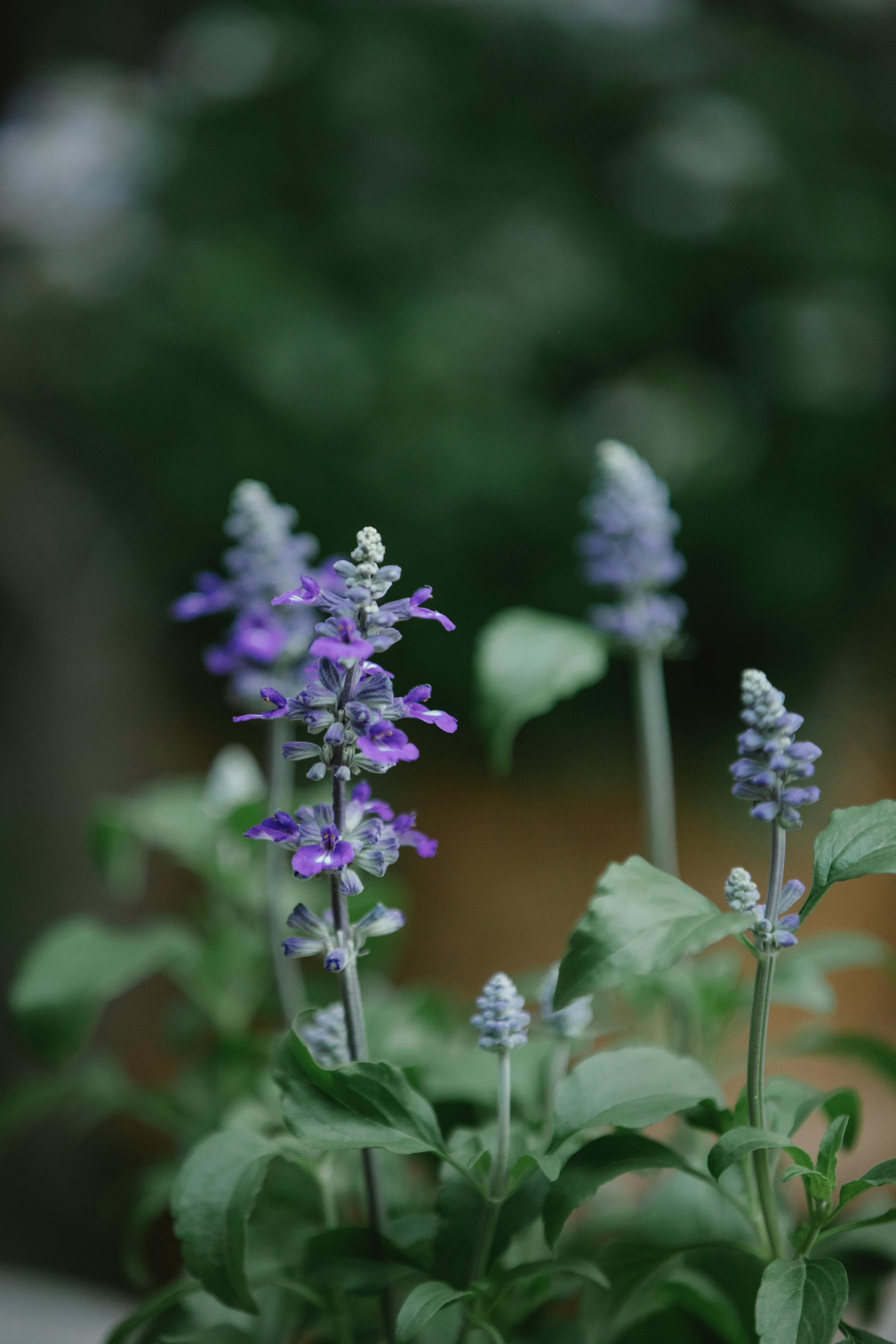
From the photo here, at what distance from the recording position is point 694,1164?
57 centimetres

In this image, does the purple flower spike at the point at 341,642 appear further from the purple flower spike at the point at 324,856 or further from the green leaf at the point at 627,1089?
the green leaf at the point at 627,1089

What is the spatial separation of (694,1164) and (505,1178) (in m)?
0.12

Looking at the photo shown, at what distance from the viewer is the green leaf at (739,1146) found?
17.2 inches

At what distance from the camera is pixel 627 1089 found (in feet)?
1.65

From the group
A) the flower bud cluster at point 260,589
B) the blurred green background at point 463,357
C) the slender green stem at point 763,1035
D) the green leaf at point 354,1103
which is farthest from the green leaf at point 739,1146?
the blurred green background at point 463,357

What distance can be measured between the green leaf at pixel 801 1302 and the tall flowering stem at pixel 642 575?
0.32 metres

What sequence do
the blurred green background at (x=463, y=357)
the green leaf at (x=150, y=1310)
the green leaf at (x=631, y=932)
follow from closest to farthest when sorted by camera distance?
1. the green leaf at (x=631, y=932)
2. the green leaf at (x=150, y=1310)
3. the blurred green background at (x=463, y=357)

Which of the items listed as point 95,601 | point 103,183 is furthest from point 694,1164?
point 103,183

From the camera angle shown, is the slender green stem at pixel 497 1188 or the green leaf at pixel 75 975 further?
the green leaf at pixel 75 975

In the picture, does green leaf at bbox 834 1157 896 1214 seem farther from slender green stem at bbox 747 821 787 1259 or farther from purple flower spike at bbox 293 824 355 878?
purple flower spike at bbox 293 824 355 878

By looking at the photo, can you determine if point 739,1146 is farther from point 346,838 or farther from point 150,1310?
point 150,1310

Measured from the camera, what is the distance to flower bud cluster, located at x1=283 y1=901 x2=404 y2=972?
481 millimetres

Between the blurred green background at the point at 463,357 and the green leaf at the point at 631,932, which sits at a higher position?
the blurred green background at the point at 463,357

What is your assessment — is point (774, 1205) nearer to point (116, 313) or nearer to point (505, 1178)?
point (505, 1178)
